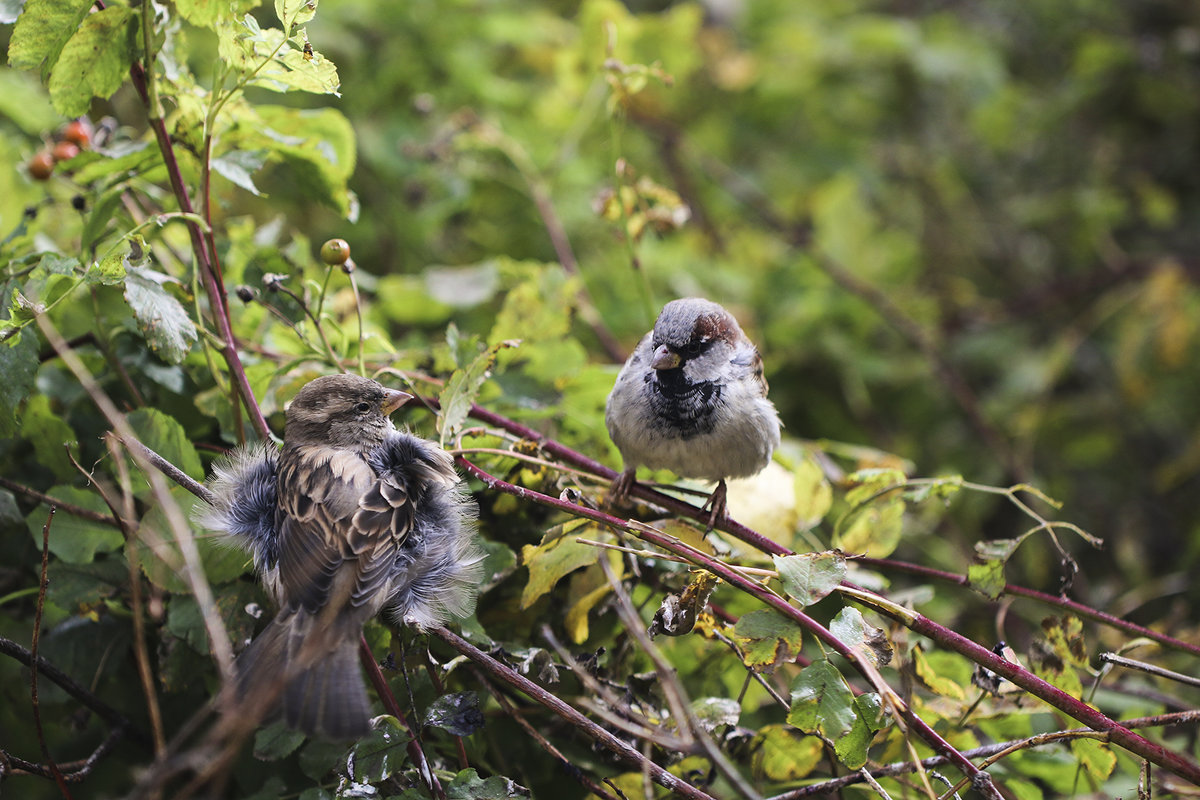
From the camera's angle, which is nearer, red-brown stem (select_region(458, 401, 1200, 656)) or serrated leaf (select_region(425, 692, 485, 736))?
serrated leaf (select_region(425, 692, 485, 736))

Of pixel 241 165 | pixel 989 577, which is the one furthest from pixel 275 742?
pixel 989 577

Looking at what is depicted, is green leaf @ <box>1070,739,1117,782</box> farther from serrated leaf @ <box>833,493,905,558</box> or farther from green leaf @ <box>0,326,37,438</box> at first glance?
green leaf @ <box>0,326,37,438</box>

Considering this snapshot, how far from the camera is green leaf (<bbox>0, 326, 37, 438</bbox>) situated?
4.76 feet

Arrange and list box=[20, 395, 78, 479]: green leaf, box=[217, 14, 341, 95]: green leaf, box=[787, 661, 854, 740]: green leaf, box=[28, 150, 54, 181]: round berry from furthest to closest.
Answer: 1. box=[28, 150, 54, 181]: round berry
2. box=[20, 395, 78, 479]: green leaf
3. box=[217, 14, 341, 95]: green leaf
4. box=[787, 661, 854, 740]: green leaf

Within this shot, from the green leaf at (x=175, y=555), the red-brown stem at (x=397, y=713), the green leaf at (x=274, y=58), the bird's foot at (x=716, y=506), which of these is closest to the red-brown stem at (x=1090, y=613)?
the bird's foot at (x=716, y=506)

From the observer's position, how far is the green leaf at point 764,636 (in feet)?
4.68

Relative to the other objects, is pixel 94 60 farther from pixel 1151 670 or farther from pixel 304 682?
pixel 1151 670

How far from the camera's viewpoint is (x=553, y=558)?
1.57 metres

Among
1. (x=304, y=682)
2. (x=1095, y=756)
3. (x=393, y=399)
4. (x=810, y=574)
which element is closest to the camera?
(x=304, y=682)

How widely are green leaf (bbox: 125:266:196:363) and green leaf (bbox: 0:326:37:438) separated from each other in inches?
7.2

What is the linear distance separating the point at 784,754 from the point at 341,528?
0.93 m

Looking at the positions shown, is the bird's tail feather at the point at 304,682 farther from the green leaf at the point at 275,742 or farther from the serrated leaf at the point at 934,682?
the serrated leaf at the point at 934,682

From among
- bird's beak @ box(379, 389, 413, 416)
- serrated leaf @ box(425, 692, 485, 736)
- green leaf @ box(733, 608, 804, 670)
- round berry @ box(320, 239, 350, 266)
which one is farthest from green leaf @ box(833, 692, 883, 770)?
round berry @ box(320, 239, 350, 266)

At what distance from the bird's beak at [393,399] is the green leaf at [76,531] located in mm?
540
